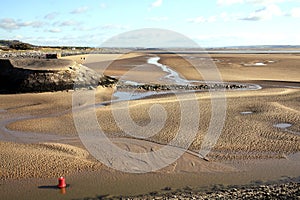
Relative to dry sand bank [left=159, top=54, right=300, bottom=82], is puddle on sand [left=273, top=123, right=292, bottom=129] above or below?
below

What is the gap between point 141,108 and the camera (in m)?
17.7

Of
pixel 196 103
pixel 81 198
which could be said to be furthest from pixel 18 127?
pixel 196 103

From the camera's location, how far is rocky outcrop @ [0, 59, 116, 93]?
22484 millimetres

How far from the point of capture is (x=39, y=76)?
2278cm

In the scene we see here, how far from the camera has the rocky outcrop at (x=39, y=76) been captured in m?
22.5

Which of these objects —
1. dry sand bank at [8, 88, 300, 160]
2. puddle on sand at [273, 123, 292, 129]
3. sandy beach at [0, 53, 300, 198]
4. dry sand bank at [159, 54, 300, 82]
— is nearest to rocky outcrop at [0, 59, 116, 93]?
sandy beach at [0, 53, 300, 198]

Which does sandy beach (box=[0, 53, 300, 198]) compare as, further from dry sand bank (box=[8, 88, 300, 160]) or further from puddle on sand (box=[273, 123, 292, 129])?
puddle on sand (box=[273, 123, 292, 129])

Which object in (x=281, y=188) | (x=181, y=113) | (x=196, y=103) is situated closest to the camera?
(x=281, y=188)

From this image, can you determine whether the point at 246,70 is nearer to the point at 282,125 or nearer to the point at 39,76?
the point at 39,76

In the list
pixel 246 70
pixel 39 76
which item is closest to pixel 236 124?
pixel 39 76

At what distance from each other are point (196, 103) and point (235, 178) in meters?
10.1

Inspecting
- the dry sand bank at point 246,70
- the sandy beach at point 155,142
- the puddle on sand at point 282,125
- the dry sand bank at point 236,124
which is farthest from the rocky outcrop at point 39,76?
the puddle on sand at point 282,125

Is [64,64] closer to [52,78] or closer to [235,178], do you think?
[52,78]

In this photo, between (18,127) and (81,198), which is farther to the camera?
(18,127)
